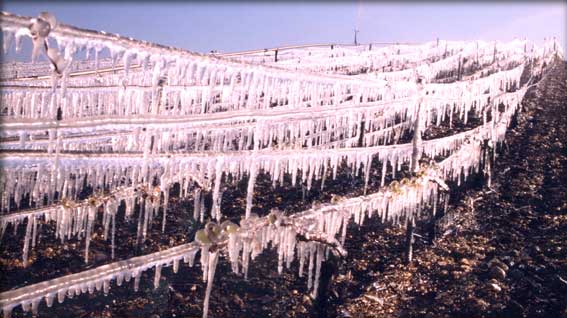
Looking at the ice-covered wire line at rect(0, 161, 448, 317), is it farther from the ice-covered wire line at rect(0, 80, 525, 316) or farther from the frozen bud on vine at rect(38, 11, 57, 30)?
the frozen bud on vine at rect(38, 11, 57, 30)

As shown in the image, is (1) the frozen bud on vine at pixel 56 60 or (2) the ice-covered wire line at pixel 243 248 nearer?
(1) the frozen bud on vine at pixel 56 60

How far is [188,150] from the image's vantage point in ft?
30.2

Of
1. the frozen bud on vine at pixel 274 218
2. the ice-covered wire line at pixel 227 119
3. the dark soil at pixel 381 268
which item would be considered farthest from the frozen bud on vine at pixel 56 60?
the dark soil at pixel 381 268

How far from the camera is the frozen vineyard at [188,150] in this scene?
17.7ft

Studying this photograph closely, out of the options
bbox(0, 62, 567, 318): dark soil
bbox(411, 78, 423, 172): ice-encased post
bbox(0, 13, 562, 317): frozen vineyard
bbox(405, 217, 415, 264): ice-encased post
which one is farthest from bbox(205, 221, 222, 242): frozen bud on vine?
bbox(411, 78, 423, 172): ice-encased post

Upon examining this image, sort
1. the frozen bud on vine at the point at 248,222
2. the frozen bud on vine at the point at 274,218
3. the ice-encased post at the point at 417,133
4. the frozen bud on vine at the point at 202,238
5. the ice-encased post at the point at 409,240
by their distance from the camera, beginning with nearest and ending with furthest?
the frozen bud on vine at the point at 202,238 → the frozen bud on vine at the point at 248,222 → the frozen bud on vine at the point at 274,218 → the ice-encased post at the point at 409,240 → the ice-encased post at the point at 417,133

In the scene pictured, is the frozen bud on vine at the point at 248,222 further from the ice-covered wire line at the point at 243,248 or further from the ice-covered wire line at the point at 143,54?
the ice-covered wire line at the point at 143,54

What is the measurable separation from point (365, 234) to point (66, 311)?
5.77 m

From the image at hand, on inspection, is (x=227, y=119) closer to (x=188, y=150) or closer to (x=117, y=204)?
(x=188, y=150)

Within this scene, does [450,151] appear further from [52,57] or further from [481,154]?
[52,57]

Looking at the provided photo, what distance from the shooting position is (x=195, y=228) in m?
9.95

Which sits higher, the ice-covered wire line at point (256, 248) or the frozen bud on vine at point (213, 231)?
the frozen bud on vine at point (213, 231)

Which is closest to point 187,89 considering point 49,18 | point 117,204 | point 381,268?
point 117,204

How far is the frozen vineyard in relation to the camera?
17.7 ft
